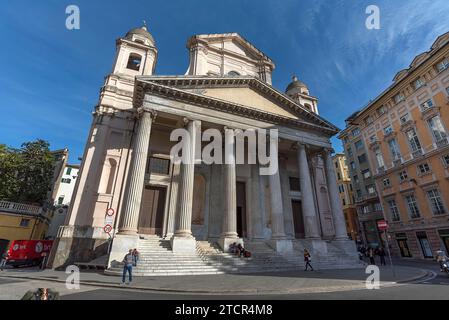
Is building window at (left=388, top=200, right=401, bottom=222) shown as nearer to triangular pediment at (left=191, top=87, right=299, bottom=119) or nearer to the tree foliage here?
triangular pediment at (left=191, top=87, right=299, bottom=119)

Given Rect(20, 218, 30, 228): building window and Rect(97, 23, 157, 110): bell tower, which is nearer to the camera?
Rect(97, 23, 157, 110): bell tower

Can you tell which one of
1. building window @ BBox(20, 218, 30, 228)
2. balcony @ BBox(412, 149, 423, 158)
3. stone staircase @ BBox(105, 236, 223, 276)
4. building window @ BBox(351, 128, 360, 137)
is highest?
building window @ BBox(351, 128, 360, 137)

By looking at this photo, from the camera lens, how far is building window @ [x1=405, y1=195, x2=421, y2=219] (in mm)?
26756

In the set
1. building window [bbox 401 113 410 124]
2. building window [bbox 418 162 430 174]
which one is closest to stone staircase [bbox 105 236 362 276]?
building window [bbox 418 162 430 174]

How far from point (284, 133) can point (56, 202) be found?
39326mm

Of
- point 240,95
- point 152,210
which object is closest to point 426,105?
point 240,95

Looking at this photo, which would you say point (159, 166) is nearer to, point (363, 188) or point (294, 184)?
point (294, 184)

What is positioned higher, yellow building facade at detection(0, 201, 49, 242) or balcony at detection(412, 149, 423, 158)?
balcony at detection(412, 149, 423, 158)

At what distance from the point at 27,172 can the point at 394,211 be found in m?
46.2

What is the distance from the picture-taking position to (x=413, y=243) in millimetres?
26812

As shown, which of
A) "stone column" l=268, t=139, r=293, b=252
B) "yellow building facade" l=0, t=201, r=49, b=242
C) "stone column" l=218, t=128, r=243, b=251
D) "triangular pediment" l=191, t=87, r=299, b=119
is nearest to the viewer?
"stone column" l=218, t=128, r=243, b=251

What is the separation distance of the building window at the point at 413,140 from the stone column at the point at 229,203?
2370 cm

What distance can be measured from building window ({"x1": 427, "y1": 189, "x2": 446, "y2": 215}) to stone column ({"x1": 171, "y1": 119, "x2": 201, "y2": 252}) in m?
26.0
